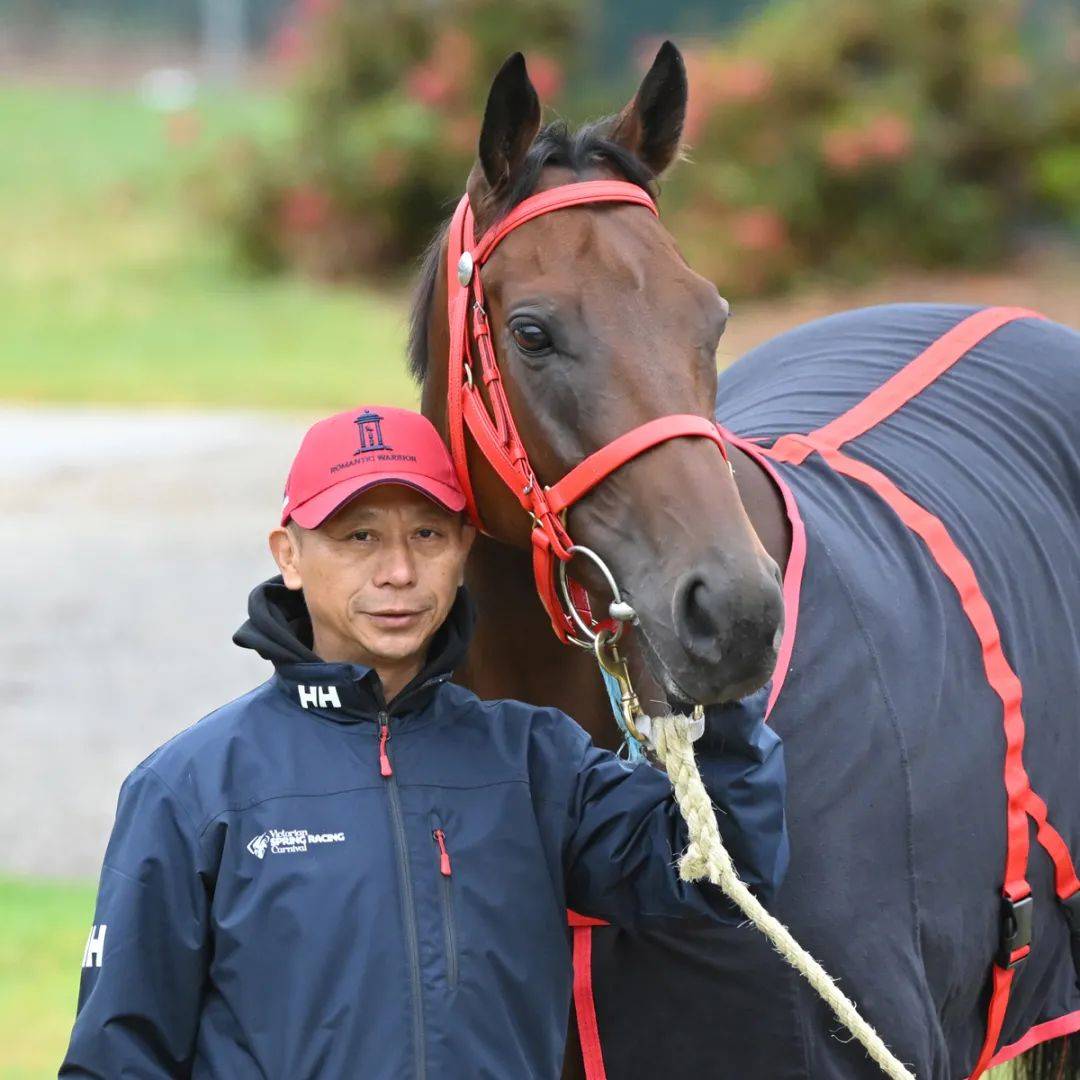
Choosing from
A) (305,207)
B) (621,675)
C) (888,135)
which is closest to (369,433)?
(621,675)

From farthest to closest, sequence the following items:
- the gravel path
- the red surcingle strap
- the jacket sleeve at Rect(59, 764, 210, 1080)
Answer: the gravel path → the red surcingle strap → the jacket sleeve at Rect(59, 764, 210, 1080)

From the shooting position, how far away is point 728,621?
2047 mm

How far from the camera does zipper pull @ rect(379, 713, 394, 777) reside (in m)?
2.16

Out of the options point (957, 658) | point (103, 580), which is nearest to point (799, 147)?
point (103, 580)

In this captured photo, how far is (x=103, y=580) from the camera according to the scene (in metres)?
8.80

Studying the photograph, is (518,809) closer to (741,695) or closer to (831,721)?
(741,695)

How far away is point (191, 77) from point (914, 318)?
76.6ft

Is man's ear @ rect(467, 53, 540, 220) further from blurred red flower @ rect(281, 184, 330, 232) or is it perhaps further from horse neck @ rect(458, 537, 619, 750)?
blurred red flower @ rect(281, 184, 330, 232)

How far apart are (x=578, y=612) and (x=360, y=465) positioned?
37 cm

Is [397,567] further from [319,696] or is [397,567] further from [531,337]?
[531,337]

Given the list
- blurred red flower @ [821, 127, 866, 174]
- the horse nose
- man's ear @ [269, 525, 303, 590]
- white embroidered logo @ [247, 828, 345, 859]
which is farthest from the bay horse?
blurred red flower @ [821, 127, 866, 174]

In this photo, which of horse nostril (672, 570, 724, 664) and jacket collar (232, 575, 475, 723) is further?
jacket collar (232, 575, 475, 723)

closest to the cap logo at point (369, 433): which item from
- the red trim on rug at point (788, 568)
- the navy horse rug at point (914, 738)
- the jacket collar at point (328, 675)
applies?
the jacket collar at point (328, 675)

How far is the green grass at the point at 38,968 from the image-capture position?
14.1 feet
